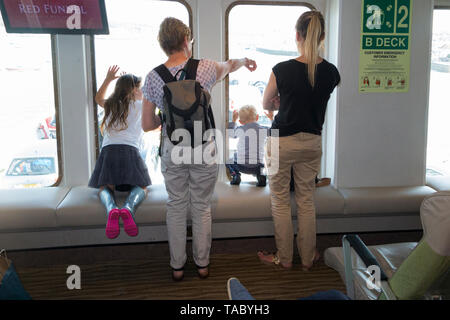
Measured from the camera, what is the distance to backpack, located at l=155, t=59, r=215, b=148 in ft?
8.82

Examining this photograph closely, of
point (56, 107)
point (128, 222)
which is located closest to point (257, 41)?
point (56, 107)

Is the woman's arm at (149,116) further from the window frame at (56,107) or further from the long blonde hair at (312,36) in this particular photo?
the window frame at (56,107)

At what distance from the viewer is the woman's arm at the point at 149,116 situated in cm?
288

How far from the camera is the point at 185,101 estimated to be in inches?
106

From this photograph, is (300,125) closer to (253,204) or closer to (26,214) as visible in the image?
(253,204)

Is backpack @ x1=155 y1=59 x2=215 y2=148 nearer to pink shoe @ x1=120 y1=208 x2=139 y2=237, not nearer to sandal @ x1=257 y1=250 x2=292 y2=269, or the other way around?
pink shoe @ x1=120 y1=208 x2=139 y2=237

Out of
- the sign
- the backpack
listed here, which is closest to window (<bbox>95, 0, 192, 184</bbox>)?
the sign

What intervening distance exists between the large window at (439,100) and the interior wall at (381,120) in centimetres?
49

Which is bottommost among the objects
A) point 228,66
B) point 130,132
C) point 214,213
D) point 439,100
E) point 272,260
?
point 272,260

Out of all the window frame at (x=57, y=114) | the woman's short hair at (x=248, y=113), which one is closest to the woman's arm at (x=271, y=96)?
the woman's short hair at (x=248, y=113)

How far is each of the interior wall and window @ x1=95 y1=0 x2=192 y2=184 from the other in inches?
63.0

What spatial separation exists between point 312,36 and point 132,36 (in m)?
1.91
